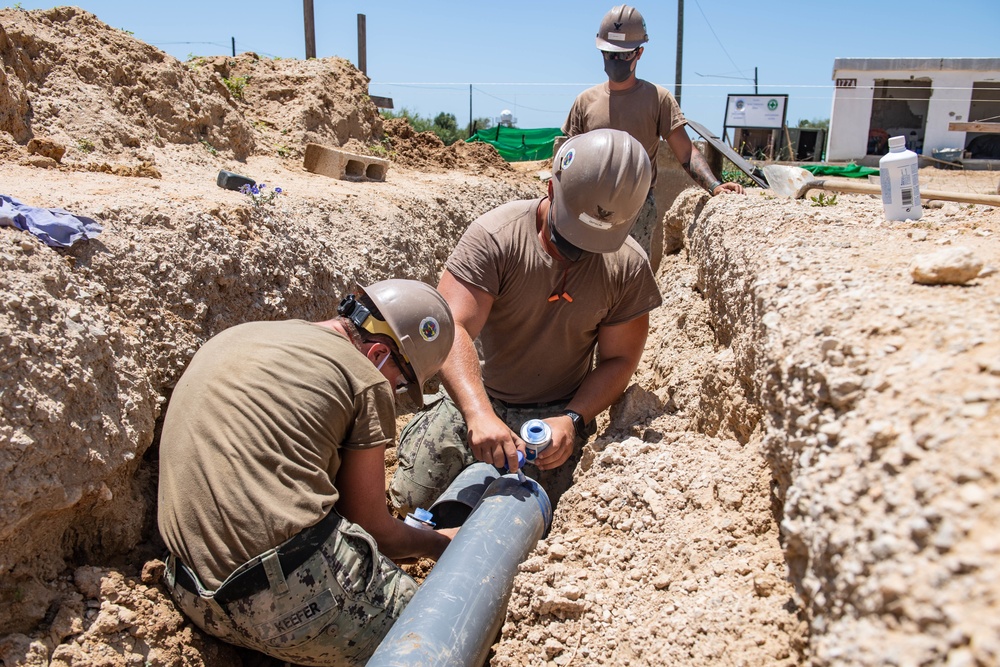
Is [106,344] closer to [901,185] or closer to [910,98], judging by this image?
[901,185]

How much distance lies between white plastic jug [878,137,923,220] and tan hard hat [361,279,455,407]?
189 cm

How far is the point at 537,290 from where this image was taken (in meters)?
3.21

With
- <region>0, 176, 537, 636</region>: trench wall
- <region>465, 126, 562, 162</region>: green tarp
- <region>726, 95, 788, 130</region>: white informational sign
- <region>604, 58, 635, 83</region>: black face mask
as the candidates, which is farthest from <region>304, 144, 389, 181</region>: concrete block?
<region>726, 95, 788, 130</region>: white informational sign

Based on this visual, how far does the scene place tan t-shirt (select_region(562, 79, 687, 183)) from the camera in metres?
5.27

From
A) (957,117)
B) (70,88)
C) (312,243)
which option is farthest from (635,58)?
(957,117)

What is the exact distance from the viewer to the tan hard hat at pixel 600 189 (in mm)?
2812

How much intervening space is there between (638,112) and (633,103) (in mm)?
80

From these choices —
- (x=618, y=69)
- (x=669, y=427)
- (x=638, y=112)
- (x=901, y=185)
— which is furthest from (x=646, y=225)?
(x=669, y=427)

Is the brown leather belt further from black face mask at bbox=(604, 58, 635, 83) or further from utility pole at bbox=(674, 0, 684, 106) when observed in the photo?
utility pole at bbox=(674, 0, 684, 106)

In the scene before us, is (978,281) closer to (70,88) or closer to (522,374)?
(522,374)

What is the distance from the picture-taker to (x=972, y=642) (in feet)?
→ 3.04

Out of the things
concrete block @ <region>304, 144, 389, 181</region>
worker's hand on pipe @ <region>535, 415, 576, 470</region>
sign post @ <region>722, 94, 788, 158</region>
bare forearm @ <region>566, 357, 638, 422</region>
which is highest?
sign post @ <region>722, 94, 788, 158</region>

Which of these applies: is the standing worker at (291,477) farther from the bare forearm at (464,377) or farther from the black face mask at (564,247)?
the black face mask at (564,247)

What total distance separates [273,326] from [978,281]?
6.94ft
